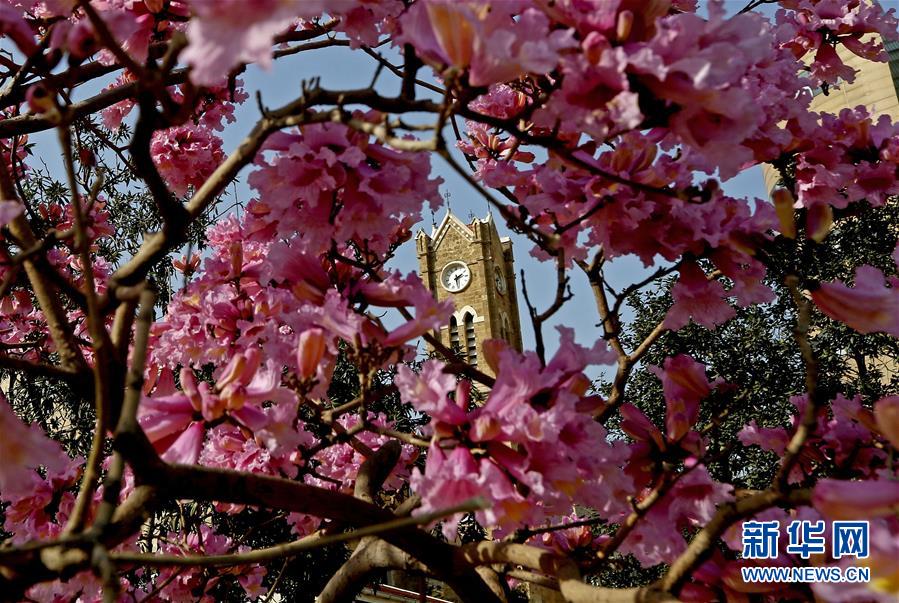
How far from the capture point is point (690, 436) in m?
1.64

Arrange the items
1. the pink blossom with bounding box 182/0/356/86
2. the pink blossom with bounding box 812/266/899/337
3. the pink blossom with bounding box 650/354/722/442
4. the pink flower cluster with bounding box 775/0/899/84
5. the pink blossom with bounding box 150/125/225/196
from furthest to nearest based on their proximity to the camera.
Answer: the pink blossom with bounding box 150/125/225/196, the pink flower cluster with bounding box 775/0/899/84, the pink blossom with bounding box 650/354/722/442, the pink blossom with bounding box 812/266/899/337, the pink blossom with bounding box 182/0/356/86

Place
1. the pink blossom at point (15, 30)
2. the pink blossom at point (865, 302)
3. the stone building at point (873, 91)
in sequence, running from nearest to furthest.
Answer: the pink blossom at point (15, 30)
the pink blossom at point (865, 302)
the stone building at point (873, 91)

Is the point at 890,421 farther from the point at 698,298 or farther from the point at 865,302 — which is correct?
the point at 698,298

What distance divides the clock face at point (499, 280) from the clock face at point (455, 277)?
1146mm

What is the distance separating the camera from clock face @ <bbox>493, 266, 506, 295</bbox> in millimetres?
31406

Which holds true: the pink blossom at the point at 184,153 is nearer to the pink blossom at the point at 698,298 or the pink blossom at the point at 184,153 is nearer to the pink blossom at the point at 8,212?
the pink blossom at the point at 8,212

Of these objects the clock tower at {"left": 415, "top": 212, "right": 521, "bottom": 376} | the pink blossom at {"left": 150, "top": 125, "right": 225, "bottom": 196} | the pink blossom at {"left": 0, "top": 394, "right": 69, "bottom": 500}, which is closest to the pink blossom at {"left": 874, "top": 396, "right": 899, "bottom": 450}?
the pink blossom at {"left": 0, "top": 394, "right": 69, "bottom": 500}

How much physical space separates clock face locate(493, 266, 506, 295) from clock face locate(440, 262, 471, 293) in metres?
1.15

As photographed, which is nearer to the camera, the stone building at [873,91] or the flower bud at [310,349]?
the flower bud at [310,349]

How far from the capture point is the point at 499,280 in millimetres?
32719

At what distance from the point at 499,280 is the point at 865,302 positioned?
1236 inches

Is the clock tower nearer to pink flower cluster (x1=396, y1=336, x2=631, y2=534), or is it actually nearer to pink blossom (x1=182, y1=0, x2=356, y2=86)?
pink flower cluster (x1=396, y1=336, x2=631, y2=534)

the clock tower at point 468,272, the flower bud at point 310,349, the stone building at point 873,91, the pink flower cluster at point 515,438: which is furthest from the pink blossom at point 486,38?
the clock tower at point 468,272

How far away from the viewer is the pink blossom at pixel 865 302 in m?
1.35
